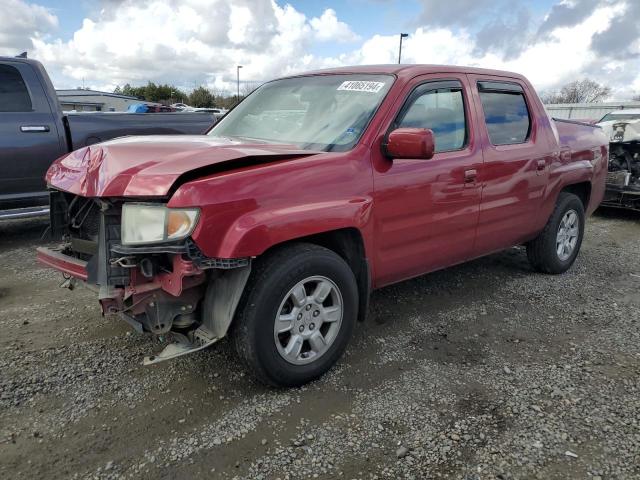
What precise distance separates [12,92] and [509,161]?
5.30 metres

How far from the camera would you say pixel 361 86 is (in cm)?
337

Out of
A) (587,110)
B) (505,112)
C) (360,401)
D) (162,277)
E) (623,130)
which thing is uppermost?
(587,110)

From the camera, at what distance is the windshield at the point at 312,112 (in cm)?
315

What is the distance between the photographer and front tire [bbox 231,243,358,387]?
2.60 m

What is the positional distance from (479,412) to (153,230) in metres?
1.98

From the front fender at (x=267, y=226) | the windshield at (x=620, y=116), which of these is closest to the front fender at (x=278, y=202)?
the front fender at (x=267, y=226)

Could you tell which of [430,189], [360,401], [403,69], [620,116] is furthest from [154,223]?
[620,116]

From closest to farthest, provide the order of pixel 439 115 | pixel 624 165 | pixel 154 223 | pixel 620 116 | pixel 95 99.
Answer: pixel 154 223, pixel 439 115, pixel 624 165, pixel 620 116, pixel 95 99

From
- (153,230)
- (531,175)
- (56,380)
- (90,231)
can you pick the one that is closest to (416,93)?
(531,175)

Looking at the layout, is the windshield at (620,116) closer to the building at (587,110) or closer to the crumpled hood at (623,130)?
the crumpled hood at (623,130)

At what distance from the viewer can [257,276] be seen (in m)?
2.62

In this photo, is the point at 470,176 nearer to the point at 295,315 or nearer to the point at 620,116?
the point at 295,315

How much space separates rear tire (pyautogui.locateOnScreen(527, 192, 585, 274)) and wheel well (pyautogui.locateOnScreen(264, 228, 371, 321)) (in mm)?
2476

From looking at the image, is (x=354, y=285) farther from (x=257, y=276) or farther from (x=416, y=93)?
(x=416, y=93)
